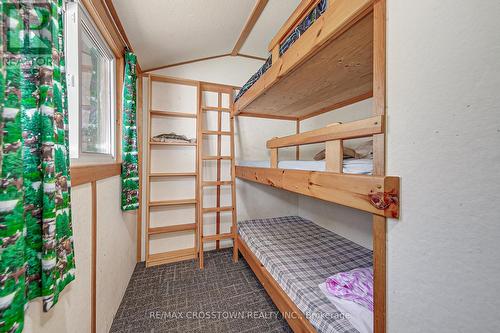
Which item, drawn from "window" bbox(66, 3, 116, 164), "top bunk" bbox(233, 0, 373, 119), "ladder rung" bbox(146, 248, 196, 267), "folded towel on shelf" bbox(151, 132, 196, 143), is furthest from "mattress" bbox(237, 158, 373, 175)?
"ladder rung" bbox(146, 248, 196, 267)

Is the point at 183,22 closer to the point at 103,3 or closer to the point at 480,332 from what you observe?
the point at 103,3

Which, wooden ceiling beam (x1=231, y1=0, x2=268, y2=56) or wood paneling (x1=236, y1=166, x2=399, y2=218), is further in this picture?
wooden ceiling beam (x1=231, y1=0, x2=268, y2=56)

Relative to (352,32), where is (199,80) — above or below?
above

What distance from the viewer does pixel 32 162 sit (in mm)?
600

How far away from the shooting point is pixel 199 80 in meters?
2.41

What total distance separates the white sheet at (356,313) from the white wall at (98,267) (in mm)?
1297

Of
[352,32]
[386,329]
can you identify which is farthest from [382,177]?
[352,32]

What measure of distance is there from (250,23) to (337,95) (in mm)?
1166

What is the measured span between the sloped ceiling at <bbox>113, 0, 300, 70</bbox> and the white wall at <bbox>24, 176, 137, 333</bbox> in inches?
51.2

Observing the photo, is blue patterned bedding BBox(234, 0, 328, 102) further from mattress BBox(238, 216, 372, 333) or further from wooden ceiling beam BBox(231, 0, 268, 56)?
mattress BBox(238, 216, 372, 333)

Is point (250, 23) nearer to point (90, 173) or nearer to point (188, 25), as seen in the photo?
point (188, 25)

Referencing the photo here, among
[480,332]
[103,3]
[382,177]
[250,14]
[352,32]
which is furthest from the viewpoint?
[250,14]

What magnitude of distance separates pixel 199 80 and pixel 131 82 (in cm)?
89

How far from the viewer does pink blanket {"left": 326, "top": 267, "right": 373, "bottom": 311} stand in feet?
3.31
